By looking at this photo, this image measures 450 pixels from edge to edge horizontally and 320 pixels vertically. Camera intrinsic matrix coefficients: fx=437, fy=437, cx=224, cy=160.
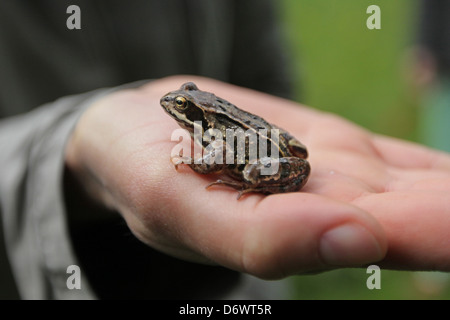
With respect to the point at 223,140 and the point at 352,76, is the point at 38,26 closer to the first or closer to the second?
the point at 223,140

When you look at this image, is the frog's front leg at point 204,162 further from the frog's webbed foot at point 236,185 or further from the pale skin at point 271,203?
the frog's webbed foot at point 236,185

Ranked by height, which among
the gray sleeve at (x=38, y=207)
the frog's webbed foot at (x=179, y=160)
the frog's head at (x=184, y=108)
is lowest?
the gray sleeve at (x=38, y=207)

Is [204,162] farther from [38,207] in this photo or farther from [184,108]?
[38,207]

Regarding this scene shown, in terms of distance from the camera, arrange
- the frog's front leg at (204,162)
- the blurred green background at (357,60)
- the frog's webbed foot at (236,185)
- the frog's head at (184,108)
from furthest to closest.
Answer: the blurred green background at (357,60) < the frog's head at (184,108) < the frog's front leg at (204,162) < the frog's webbed foot at (236,185)

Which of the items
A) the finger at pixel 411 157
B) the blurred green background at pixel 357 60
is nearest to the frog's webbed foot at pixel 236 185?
the finger at pixel 411 157

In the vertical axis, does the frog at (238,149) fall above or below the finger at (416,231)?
above

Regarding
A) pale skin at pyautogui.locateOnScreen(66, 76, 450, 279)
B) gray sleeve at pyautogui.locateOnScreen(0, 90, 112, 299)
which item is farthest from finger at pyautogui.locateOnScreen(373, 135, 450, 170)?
gray sleeve at pyautogui.locateOnScreen(0, 90, 112, 299)

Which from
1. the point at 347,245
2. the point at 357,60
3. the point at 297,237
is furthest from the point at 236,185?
the point at 357,60
